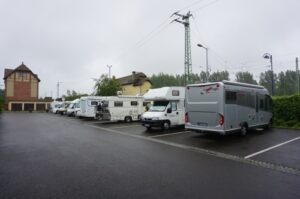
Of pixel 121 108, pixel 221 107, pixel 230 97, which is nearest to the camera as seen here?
pixel 221 107

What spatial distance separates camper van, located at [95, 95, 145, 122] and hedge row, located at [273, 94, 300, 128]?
13.2 m

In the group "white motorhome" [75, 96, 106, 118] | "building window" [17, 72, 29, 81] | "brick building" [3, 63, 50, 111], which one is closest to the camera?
"white motorhome" [75, 96, 106, 118]

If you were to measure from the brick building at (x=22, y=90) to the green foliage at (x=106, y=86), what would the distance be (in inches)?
1084

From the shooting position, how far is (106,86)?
47.1 metres

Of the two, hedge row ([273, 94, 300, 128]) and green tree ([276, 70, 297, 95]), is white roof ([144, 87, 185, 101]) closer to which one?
hedge row ([273, 94, 300, 128])

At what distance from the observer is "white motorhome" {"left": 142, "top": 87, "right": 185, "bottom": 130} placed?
51.1 ft

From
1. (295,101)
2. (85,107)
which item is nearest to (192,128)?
(295,101)

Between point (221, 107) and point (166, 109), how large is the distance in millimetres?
5378

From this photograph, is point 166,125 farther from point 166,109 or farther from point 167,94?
point 167,94

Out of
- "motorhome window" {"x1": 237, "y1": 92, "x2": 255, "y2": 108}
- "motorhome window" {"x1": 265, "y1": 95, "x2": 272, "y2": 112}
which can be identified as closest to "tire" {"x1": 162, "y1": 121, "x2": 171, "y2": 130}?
"motorhome window" {"x1": 237, "y1": 92, "x2": 255, "y2": 108}

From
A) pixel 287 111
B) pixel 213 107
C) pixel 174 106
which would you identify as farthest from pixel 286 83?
pixel 213 107

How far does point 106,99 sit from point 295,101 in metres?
16.7

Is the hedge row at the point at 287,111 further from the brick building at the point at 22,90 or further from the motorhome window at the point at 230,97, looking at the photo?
the brick building at the point at 22,90

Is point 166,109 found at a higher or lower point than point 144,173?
higher
